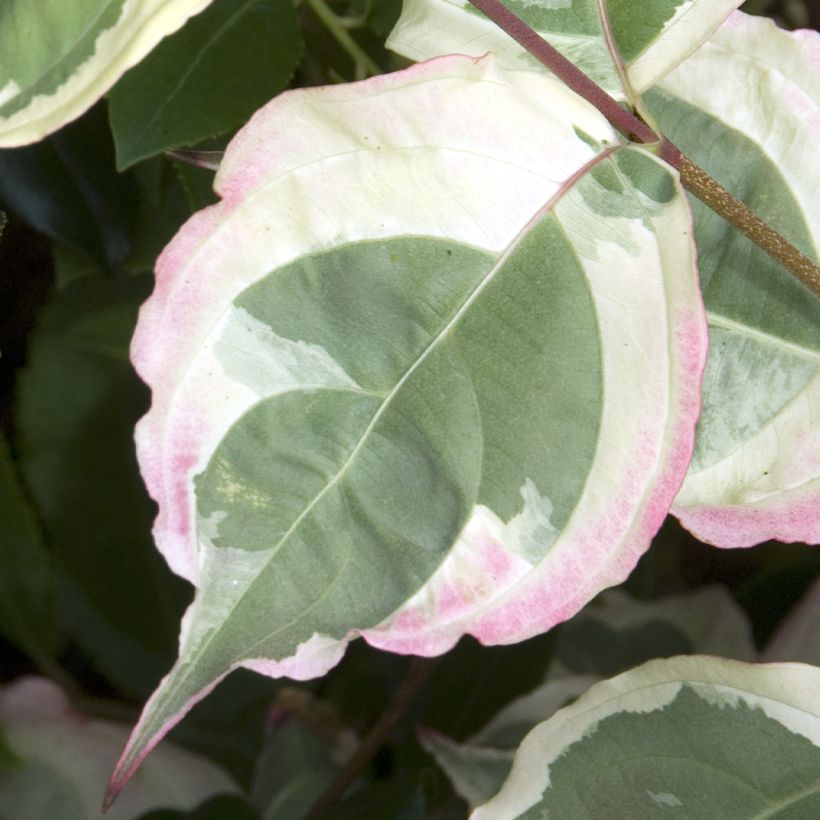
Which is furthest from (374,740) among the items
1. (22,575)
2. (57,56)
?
(57,56)

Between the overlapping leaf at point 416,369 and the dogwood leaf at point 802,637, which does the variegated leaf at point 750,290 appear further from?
the dogwood leaf at point 802,637

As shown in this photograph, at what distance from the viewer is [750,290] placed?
1.63 feet

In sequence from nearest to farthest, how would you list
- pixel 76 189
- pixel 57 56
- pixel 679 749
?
1. pixel 57 56
2. pixel 679 749
3. pixel 76 189

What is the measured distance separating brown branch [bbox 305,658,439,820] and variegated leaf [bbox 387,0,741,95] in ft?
1.34

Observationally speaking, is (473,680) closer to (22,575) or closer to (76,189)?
(22,575)

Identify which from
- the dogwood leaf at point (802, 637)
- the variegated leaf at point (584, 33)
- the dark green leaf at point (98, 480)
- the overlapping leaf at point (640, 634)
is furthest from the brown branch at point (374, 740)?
the variegated leaf at point (584, 33)

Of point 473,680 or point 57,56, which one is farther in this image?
point 473,680

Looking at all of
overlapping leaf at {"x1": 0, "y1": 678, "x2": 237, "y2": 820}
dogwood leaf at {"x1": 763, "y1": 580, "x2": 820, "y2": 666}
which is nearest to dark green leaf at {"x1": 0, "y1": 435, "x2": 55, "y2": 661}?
overlapping leaf at {"x1": 0, "y1": 678, "x2": 237, "y2": 820}

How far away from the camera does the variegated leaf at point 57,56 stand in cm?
36

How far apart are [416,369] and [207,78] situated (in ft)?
0.90

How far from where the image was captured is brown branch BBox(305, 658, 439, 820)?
708 mm

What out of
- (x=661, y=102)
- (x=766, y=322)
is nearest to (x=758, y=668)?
(x=766, y=322)

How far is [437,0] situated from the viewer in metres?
0.46

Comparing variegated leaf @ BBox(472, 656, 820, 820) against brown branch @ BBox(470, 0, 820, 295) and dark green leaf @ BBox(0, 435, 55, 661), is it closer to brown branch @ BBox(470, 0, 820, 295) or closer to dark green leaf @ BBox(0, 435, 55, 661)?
brown branch @ BBox(470, 0, 820, 295)
